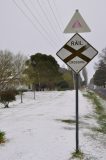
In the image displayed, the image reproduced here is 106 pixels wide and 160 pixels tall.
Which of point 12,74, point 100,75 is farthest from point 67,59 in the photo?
point 100,75

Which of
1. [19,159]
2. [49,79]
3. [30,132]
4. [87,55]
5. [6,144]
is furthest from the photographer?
[49,79]

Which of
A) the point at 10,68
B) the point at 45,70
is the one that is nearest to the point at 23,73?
the point at 10,68

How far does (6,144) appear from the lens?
36.7ft

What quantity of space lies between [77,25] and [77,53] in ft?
2.30

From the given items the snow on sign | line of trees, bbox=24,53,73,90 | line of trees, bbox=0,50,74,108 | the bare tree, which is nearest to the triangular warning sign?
the snow on sign

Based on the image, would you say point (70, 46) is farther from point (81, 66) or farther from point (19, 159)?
point (19, 159)

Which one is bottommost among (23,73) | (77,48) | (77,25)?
(77,48)

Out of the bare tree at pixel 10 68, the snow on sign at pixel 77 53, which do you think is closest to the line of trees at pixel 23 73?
the bare tree at pixel 10 68

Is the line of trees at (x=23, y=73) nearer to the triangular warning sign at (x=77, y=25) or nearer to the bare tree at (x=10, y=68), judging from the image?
the bare tree at (x=10, y=68)

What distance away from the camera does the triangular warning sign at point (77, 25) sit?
10.4 m

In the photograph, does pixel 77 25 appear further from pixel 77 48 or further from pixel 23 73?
pixel 23 73

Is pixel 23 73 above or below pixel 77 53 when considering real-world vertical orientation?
above

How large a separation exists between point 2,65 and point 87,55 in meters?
58.9

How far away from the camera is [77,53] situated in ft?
34.3
